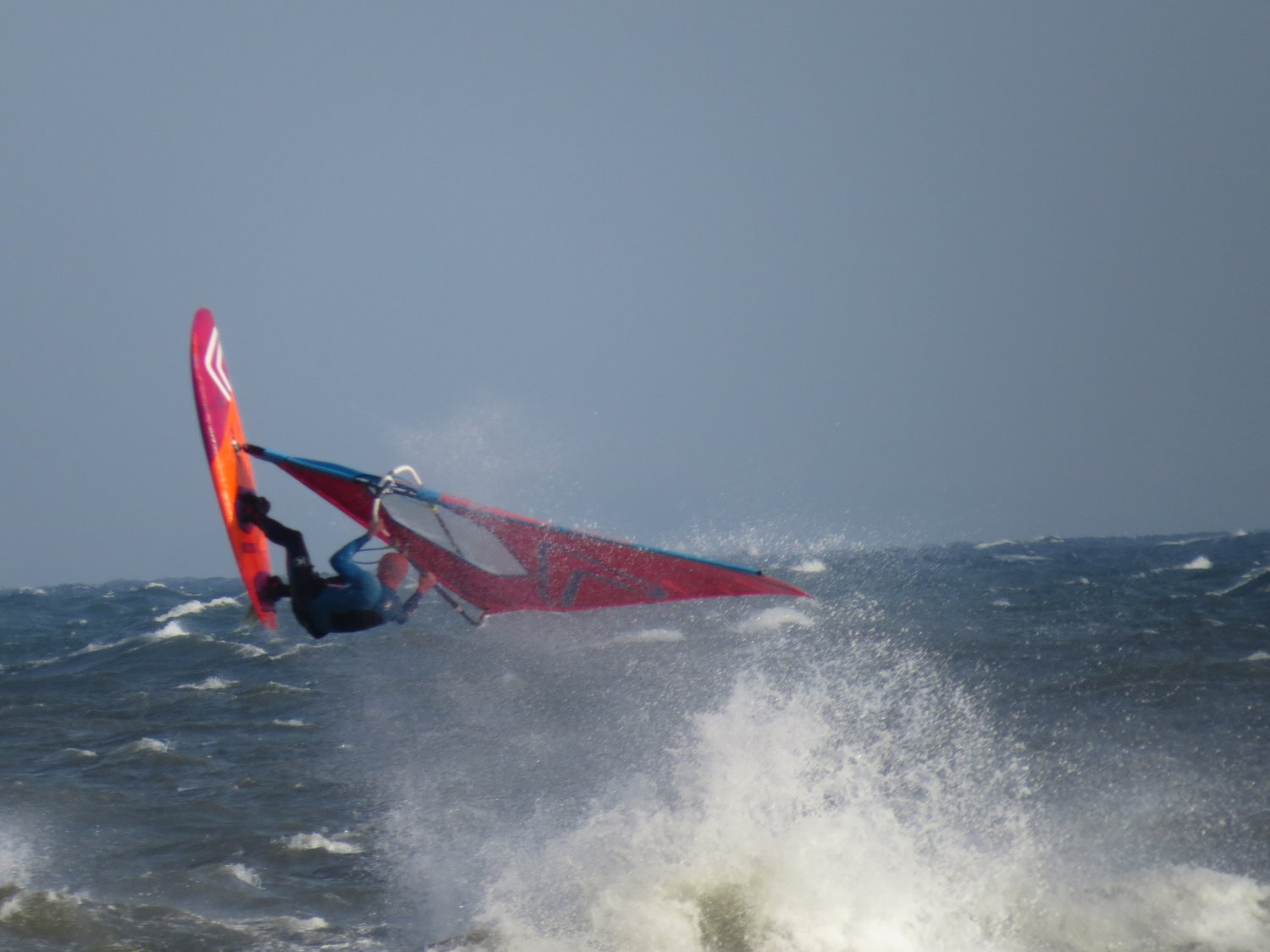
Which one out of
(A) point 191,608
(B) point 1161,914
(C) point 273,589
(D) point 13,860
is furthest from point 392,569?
(A) point 191,608

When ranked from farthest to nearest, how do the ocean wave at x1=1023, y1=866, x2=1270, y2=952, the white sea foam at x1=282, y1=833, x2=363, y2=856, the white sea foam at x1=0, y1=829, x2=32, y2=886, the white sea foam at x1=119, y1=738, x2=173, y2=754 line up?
the white sea foam at x1=119, y1=738, x2=173, y2=754 → the white sea foam at x1=282, y1=833, x2=363, y2=856 → the white sea foam at x1=0, y1=829, x2=32, y2=886 → the ocean wave at x1=1023, y1=866, x2=1270, y2=952

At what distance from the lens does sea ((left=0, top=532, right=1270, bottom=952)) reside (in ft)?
27.3

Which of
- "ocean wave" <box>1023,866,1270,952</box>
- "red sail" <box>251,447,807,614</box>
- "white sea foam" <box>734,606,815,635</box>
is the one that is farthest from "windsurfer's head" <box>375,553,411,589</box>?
"white sea foam" <box>734,606,815,635</box>

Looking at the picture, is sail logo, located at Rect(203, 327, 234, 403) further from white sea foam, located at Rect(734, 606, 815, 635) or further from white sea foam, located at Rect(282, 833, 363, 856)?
white sea foam, located at Rect(734, 606, 815, 635)

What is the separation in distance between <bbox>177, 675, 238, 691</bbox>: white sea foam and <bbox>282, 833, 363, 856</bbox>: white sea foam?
8.22 m

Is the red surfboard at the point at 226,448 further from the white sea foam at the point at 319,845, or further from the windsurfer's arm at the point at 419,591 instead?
the white sea foam at the point at 319,845

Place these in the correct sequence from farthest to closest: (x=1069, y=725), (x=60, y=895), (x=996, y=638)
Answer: (x=996, y=638)
(x=1069, y=725)
(x=60, y=895)

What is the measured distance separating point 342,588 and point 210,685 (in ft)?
41.6

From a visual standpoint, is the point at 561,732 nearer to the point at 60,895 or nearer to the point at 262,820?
the point at 262,820

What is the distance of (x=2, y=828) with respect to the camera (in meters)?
10.8

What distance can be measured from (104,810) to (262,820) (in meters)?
1.82

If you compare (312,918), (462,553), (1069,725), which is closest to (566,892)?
(312,918)

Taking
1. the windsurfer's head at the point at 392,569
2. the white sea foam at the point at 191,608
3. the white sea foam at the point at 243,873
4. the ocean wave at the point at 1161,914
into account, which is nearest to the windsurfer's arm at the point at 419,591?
the windsurfer's head at the point at 392,569

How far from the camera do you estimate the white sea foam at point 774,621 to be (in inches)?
916
